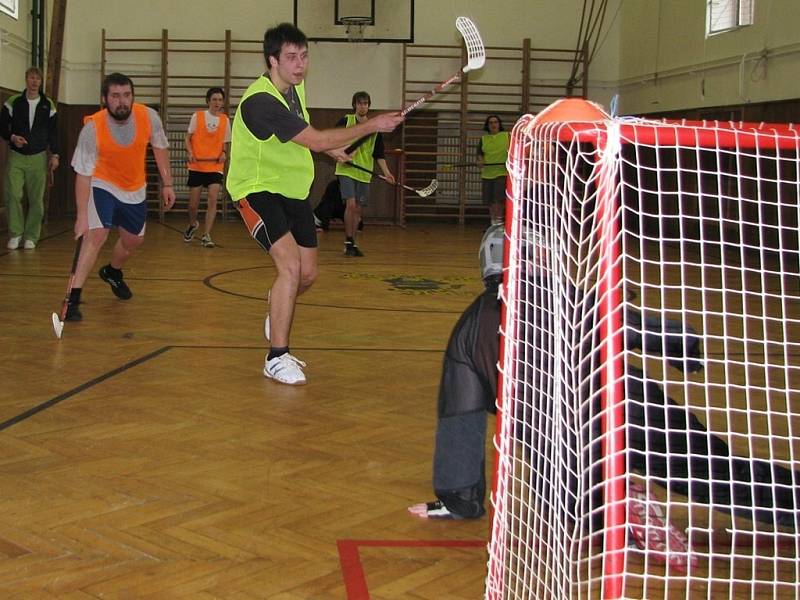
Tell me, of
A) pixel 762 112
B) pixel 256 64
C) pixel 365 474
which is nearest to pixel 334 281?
pixel 365 474

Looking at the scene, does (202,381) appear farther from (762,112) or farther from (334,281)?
(762,112)

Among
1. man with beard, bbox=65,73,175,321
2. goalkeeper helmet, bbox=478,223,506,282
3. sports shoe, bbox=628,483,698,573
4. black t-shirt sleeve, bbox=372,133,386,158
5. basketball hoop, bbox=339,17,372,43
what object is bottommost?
sports shoe, bbox=628,483,698,573

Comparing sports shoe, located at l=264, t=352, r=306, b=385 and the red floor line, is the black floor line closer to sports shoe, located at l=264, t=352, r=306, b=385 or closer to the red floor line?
sports shoe, located at l=264, t=352, r=306, b=385

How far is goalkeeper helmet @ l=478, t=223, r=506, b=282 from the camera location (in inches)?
115

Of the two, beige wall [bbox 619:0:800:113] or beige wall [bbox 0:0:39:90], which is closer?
beige wall [bbox 619:0:800:113]

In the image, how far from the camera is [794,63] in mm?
10922

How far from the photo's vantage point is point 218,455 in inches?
135

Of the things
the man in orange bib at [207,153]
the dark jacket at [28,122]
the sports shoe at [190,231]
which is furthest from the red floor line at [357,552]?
the sports shoe at [190,231]

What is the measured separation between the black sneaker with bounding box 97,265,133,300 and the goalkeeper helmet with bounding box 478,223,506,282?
4.44 m

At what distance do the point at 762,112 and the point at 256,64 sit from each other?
7889mm

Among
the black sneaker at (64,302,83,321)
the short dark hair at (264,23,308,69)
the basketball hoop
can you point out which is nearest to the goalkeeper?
the short dark hair at (264,23,308,69)

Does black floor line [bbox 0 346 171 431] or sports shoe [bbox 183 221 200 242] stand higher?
sports shoe [bbox 183 221 200 242]

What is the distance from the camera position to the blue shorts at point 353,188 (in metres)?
10.7

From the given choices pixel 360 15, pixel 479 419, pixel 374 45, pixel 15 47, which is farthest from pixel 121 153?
pixel 374 45
